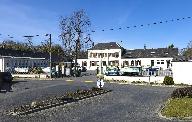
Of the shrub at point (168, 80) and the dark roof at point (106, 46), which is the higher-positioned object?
the dark roof at point (106, 46)

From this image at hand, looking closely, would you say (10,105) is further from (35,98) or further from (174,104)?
(174,104)

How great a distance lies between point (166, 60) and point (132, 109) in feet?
231

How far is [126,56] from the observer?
97750mm

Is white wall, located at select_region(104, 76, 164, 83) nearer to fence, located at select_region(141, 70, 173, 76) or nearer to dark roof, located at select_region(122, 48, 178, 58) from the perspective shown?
fence, located at select_region(141, 70, 173, 76)

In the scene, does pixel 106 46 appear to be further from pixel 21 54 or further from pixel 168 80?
pixel 168 80

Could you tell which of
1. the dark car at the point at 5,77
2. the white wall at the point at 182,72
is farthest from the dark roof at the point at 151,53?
the dark car at the point at 5,77

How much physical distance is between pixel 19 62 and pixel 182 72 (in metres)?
38.5

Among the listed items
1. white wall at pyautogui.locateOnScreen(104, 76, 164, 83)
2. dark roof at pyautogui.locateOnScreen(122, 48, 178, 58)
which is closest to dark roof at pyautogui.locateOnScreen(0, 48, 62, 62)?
dark roof at pyautogui.locateOnScreen(122, 48, 178, 58)

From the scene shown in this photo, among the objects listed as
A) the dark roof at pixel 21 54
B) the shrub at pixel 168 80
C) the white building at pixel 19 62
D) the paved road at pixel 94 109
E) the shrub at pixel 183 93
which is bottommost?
the paved road at pixel 94 109

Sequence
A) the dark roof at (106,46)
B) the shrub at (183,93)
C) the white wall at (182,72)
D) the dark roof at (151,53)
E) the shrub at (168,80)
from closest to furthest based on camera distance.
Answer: the shrub at (183,93)
the white wall at (182,72)
the shrub at (168,80)
the dark roof at (151,53)
the dark roof at (106,46)

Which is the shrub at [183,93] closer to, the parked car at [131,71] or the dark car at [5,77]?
the dark car at [5,77]

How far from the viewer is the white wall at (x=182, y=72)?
1704 inches

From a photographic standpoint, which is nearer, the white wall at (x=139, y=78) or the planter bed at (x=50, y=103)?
the planter bed at (x=50, y=103)

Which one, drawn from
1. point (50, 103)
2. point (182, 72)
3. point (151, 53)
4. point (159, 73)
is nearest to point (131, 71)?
point (159, 73)
